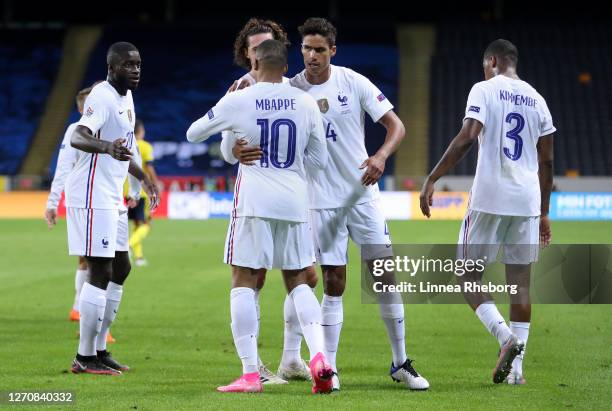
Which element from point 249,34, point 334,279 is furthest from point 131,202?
point 334,279

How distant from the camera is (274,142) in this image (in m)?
6.91

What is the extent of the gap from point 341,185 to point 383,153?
1.63 feet

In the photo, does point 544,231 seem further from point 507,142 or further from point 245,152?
point 245,152

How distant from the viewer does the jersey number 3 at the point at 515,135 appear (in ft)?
24.6

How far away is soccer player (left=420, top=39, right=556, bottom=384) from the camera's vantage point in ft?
24.4

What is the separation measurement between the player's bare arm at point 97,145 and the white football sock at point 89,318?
3.48 feet

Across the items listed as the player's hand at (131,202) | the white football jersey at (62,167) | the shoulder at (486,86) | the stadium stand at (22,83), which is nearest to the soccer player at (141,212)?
the white football jersey at (62,167)

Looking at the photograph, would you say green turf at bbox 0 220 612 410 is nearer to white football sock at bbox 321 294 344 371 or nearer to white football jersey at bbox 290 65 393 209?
white football sock at bbox 321 294 344 371

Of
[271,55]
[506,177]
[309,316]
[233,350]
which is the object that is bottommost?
[233,350]

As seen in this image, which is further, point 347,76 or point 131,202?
point 131,202

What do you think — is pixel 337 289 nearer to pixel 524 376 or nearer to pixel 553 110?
pixel 524 376

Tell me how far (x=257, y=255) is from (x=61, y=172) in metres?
4.07

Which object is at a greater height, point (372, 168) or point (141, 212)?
point (372, 168)

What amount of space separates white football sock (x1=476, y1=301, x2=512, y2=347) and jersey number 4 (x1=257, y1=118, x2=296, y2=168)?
175 cm
